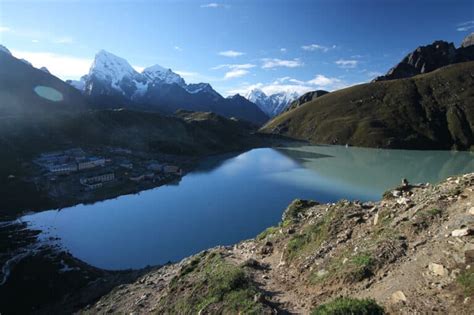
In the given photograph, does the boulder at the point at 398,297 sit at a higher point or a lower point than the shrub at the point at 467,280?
lower

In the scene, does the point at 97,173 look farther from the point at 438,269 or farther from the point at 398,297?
the point at 438,269

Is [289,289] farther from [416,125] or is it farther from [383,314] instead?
[416,125]

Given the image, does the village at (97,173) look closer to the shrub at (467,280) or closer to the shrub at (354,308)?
the shrub at (354,308)

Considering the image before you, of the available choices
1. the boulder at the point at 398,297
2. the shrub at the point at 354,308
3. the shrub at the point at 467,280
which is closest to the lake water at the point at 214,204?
the shrub at the point at 354,308

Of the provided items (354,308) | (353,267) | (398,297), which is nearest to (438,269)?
(398,297)

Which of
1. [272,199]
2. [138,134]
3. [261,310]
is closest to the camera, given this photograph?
[261,310]

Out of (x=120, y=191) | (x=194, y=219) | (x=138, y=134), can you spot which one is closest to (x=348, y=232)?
(x=194, y=219)

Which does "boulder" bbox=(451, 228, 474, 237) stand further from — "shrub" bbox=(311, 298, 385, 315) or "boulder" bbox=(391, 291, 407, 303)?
"shrub" bbox=(311, 298, 385, 315)
